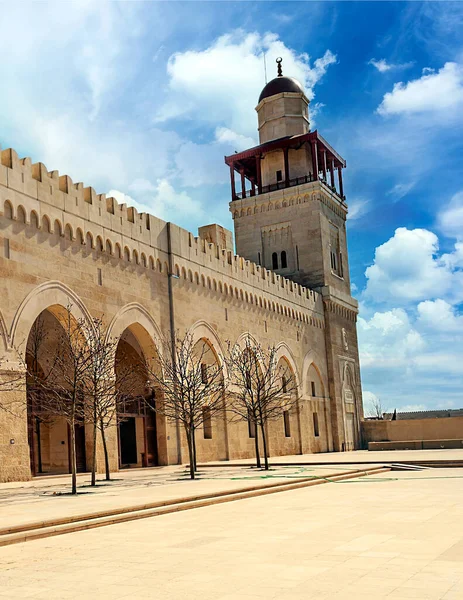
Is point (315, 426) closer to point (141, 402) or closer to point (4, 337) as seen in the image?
point (141, 402)

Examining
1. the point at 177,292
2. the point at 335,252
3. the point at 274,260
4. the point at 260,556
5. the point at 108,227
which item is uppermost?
the point at 335,252

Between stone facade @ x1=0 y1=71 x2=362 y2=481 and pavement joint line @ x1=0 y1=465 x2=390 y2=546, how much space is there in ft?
20.6

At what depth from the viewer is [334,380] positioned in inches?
1554

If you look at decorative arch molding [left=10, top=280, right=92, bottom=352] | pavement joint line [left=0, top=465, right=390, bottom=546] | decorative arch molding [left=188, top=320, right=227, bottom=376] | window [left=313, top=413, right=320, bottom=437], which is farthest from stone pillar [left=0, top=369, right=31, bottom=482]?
window [left=313, top=413, right=320, bottom=437]

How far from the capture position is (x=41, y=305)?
18.7m

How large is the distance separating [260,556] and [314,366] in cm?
3149

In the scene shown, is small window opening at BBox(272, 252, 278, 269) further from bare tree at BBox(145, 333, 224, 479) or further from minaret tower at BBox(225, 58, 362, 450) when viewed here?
bare tree at BBox(145, 333, 224, 479)

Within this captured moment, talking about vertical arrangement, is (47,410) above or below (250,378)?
below

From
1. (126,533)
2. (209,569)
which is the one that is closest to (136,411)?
(126,533)

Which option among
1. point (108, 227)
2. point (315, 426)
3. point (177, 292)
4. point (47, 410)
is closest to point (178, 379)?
point (47, 410)

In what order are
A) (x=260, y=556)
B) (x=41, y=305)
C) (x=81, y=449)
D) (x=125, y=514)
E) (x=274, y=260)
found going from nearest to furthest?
1. (x=260, y=556)
2. (x=125, y=514)
3. (x=41, y=305)
4. (x=81, y=449)
5. (x=274, y=260)

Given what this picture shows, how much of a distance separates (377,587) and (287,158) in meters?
37.6

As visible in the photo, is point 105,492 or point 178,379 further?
point 178,379

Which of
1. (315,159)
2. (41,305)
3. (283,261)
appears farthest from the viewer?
(283,261)
